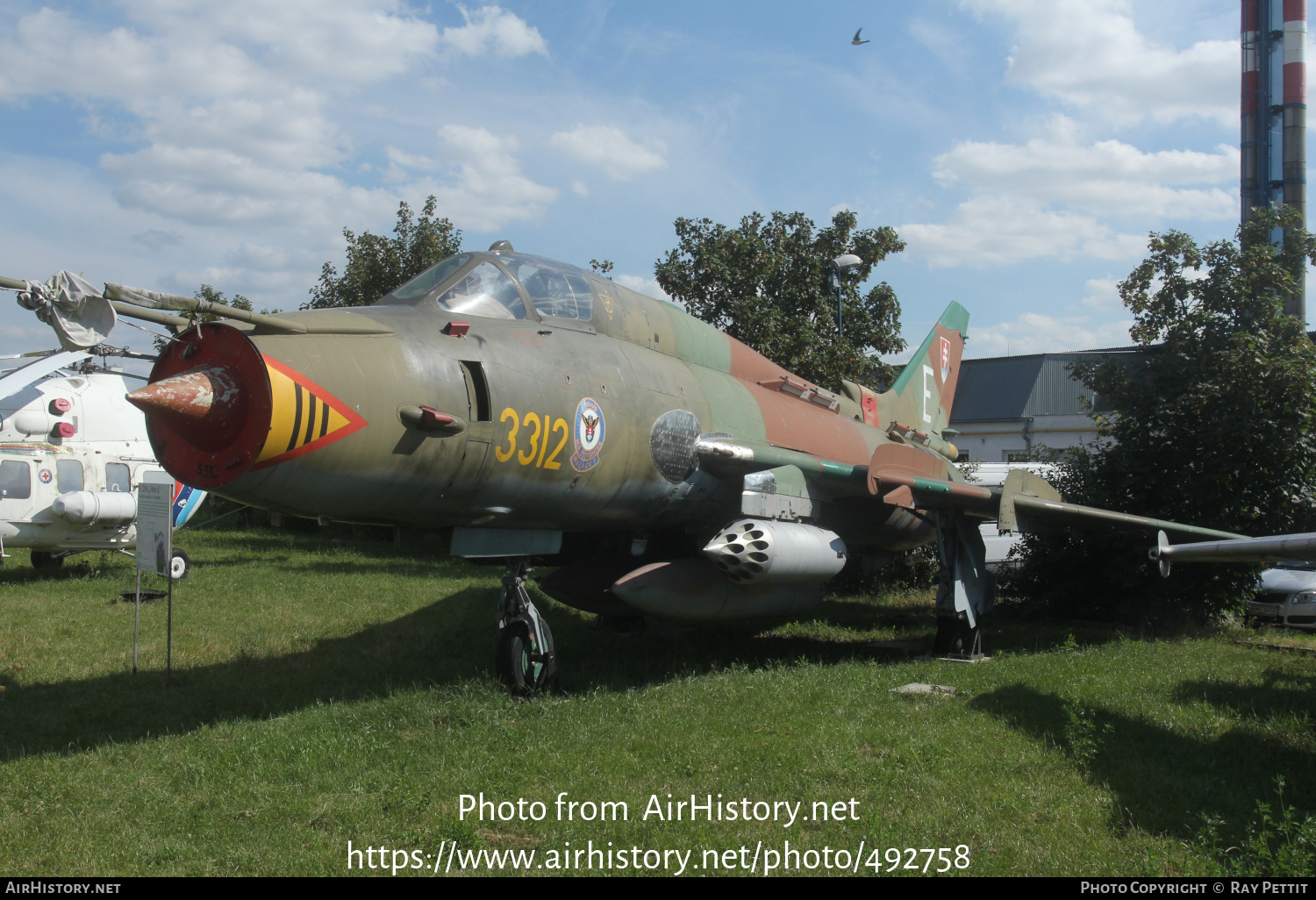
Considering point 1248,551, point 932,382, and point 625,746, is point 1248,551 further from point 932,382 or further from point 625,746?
point 932,382

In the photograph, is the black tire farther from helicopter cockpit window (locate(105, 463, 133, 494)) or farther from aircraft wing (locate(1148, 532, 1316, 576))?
aircraft wing (locate(1148, 532, 1316, 576))

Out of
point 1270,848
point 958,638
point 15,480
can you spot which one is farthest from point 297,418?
point 15,480

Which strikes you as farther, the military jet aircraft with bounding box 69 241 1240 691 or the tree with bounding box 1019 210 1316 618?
the tree with bounding box 1019 210 1316 618

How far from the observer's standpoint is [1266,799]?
502 centimetres

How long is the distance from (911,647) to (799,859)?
637 centimetres

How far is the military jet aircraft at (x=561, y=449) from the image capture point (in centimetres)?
520

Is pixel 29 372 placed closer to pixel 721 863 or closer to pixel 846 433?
pixel 846 433

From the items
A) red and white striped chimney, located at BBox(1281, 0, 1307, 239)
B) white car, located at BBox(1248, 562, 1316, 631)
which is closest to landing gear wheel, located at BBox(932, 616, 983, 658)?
white car, located at BBox(1248, 562, 1316, 631)

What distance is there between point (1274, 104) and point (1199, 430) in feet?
64.4

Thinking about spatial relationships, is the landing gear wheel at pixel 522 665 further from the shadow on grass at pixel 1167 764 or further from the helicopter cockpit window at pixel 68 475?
the helicopter cockpit window at pixel 68 475

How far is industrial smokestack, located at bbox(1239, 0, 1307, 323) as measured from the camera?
25031mm

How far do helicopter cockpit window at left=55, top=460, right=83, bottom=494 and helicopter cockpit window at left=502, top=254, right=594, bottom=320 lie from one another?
11597 millimetres

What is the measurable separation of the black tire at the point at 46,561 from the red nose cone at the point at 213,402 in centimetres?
1322

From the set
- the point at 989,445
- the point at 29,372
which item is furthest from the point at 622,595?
the point at 989,445
